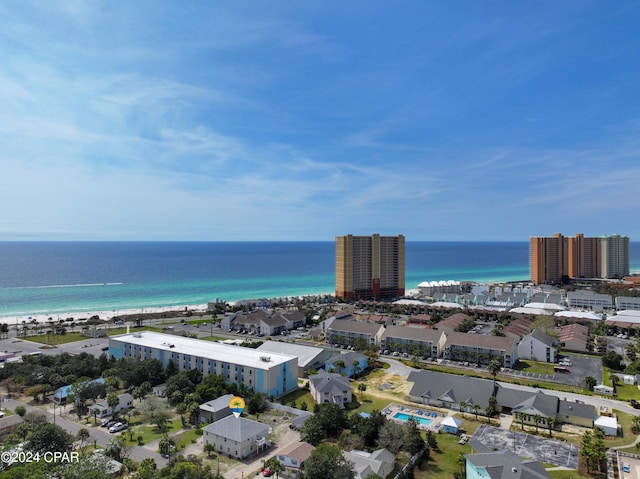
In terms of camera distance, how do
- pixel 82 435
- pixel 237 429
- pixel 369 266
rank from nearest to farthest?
1. pixel 82 435
2. pixel 237 429
3. pixel 369 266

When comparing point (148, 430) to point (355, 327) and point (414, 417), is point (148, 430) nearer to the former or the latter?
A: point (414, 417)

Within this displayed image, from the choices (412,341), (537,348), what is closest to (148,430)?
(412,341)

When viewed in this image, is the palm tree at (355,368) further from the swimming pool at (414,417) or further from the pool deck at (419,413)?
the swimming pool at (414,417)

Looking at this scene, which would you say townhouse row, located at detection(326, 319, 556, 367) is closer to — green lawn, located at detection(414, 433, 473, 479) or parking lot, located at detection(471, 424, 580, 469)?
parking lot, located at detection(471, 424, 580, 469)

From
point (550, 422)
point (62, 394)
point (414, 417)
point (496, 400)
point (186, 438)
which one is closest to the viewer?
point (186, 438)

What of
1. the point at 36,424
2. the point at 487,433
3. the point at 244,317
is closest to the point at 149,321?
the point at 244,317

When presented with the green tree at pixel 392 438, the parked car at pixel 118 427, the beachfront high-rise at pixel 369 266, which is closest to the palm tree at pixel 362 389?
the green tree at pixel 392 438

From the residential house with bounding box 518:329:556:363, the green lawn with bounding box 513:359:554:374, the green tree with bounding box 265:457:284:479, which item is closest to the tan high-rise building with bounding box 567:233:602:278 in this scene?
the residential house with bounding box 518:329:556:363

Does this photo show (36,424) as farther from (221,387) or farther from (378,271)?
(378,271)
